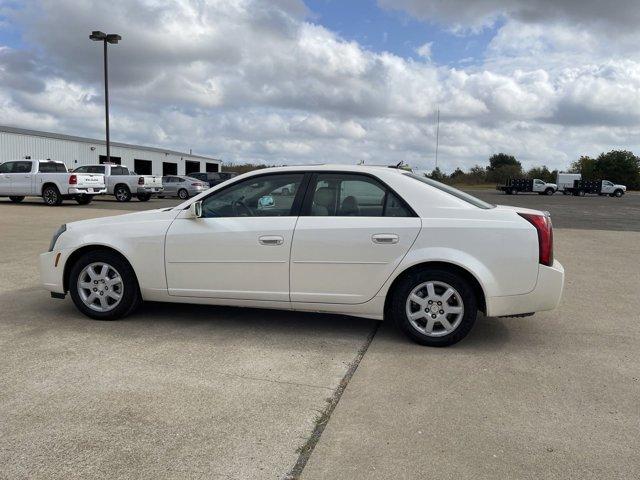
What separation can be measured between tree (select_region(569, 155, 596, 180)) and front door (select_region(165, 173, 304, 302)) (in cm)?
9794

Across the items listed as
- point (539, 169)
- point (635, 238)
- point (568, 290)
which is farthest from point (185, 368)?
point (539, 169)

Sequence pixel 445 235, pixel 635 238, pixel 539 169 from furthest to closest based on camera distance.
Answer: pixel 539 169
pixel 635 238
pixel 445 235

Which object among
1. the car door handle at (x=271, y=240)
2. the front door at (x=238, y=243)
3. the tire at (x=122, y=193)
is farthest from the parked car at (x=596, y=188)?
the car door handle at (x=271, y=240)

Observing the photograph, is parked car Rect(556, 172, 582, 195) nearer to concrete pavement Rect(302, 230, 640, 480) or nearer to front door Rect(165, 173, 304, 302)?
concrete pavement Rect(302, 230, 640, 480)

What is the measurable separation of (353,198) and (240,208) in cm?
102

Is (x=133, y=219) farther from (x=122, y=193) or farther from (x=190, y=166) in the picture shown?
(x=190, y=166)

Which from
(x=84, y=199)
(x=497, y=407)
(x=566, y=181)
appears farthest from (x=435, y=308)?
(x=566, y=181)

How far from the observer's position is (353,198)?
455cm

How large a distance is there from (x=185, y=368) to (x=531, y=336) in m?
3.06

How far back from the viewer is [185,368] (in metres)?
3.86

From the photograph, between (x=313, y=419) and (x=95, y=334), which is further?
(x=95, y=334)

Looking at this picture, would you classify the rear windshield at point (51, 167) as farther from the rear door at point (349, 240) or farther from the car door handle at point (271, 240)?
the rear door at point (349, 240)

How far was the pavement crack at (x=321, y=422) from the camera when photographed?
8.56 ft

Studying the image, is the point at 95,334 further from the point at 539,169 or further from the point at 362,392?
the point at 539,169
